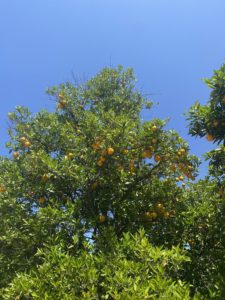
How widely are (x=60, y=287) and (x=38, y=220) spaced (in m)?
1.93

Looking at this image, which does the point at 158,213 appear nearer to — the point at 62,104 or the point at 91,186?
the point at 91,186

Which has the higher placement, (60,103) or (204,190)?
(60,103)

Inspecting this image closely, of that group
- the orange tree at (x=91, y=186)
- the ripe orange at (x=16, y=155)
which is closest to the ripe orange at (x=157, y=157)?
the orange tree at (x=91, y=186)

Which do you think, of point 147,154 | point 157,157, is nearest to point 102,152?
point 147,154

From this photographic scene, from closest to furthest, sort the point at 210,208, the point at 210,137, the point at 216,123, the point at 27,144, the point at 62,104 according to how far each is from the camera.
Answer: the point at 216,123 → the point at 210,137 → the point at 210,208 → the point at 27,144 → the point at 62,104

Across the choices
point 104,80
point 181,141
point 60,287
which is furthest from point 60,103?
point 60,287

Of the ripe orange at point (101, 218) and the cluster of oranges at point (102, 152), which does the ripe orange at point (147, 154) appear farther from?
the ripe orange at point (101, 218)

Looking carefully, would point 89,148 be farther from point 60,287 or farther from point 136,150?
point 60,287

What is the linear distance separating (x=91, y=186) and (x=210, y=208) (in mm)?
2604

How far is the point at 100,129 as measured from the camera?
836 cm

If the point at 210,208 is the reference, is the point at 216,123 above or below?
above

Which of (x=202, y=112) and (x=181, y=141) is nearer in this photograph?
(x=202, y=112)

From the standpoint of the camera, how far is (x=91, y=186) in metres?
8.48

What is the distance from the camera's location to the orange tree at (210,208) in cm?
682
